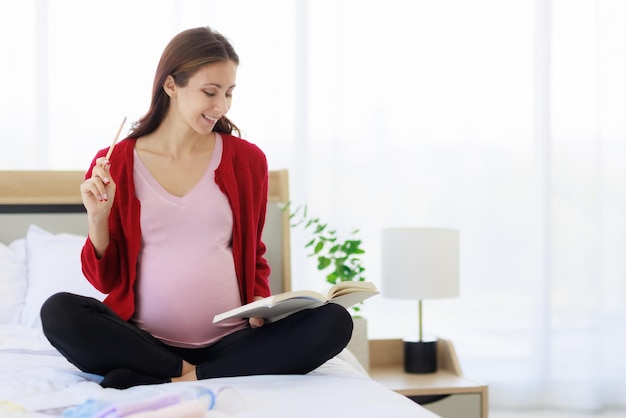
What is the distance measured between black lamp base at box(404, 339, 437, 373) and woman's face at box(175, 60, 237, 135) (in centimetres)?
117

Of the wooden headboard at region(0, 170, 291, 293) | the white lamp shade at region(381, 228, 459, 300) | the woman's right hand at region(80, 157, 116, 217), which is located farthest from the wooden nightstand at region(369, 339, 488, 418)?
the woman's right hand at region(80, 157, 116, 217)

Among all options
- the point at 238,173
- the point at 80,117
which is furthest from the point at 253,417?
the point at 80,117

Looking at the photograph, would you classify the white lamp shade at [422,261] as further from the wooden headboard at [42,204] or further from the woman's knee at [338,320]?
the woman's knee at [338,320]

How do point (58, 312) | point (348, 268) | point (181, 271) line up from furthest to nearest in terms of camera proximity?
1. point (348, 268)
2. point (181, 271)
3. point (58, 312)

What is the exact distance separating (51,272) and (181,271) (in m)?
0.78

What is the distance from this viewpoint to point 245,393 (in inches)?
62.6

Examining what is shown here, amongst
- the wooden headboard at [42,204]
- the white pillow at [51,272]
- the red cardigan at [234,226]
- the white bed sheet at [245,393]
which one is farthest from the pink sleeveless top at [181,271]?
the wooden headboard at [42,204]

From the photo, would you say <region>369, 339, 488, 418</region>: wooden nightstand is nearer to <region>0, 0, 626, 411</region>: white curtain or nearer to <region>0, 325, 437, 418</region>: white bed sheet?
<region>0, 0, 626, 411</region>: white curtain

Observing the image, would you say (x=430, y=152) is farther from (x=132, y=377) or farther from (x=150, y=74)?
(x=132, y=377)

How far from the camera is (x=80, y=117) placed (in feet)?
10.1

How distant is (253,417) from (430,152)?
2.20 meters

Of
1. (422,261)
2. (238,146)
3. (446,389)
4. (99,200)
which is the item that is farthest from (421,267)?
(99,200)

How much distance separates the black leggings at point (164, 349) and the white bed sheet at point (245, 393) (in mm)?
47

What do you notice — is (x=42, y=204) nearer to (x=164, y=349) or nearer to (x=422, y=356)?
(x=164, y=349)
